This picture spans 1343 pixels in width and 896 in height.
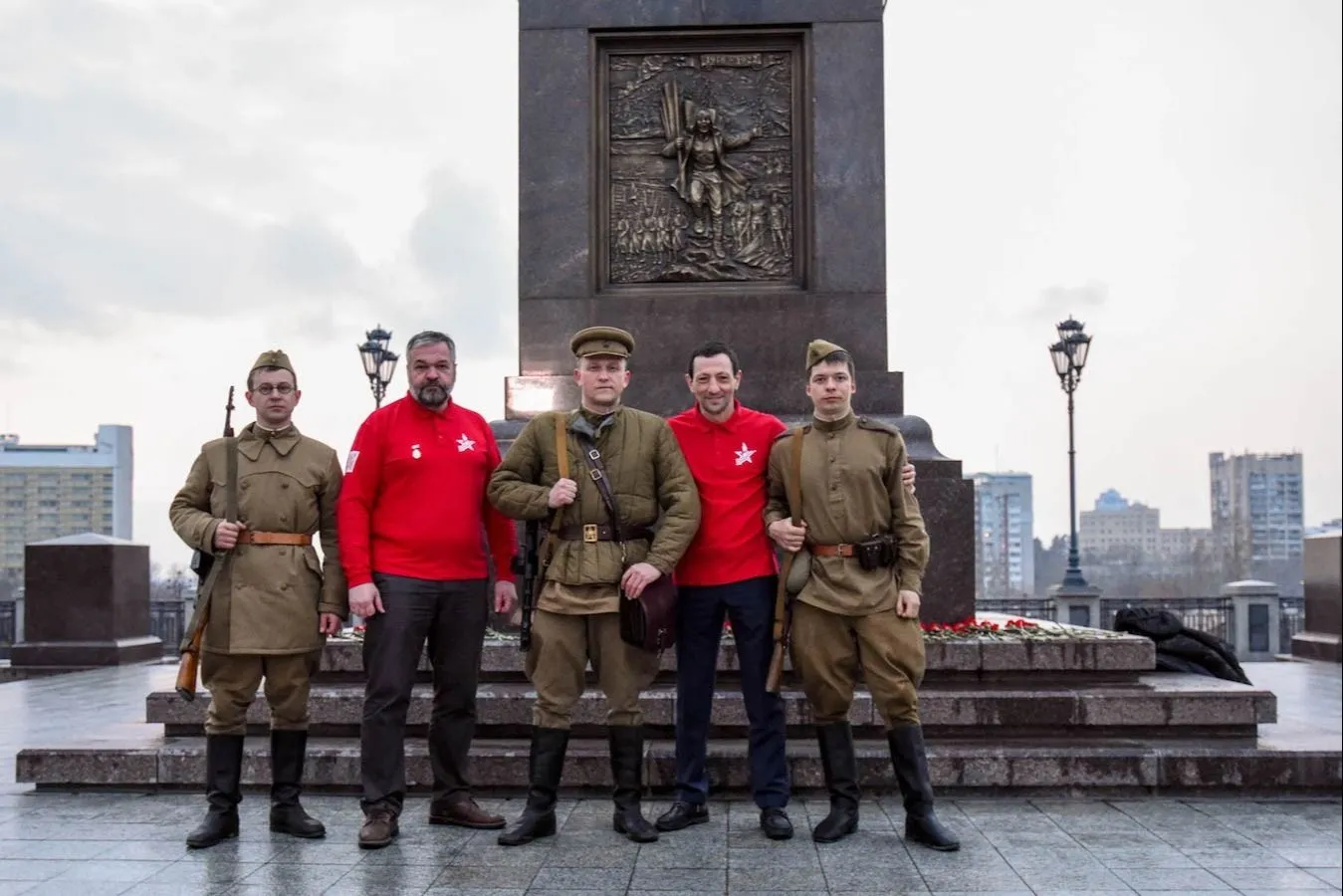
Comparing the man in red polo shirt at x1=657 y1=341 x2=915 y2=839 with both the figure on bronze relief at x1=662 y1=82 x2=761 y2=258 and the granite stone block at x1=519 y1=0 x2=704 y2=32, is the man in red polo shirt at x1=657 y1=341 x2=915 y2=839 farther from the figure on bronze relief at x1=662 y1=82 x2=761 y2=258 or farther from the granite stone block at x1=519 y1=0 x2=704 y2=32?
the granite stone block at x1=519 y1=0 x2=704 y2=32

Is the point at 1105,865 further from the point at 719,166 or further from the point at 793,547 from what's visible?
the point at 719,166

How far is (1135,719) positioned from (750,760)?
2.24m

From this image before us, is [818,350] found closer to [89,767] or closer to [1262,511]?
[89,767]

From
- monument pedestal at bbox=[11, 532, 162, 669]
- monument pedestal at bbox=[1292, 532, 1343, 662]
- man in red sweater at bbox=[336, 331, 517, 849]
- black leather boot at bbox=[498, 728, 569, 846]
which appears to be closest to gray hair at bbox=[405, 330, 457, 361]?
man in red sweater at bbox=[336, 331, 517, 849]

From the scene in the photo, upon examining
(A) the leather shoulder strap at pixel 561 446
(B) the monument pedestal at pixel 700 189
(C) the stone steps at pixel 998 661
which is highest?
(B) the monument pedestal at pixel 700 189

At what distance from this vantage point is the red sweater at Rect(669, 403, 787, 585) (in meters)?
5.43

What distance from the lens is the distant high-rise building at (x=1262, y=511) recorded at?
20.9 metres

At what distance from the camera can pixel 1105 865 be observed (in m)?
4.82

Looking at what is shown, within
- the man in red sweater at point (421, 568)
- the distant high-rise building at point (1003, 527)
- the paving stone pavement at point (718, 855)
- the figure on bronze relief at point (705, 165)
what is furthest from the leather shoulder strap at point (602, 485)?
the distant high-rise building at point (1003, 527)

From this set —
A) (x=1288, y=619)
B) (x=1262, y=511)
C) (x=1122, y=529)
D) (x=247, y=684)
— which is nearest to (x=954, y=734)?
(x=247, y=684)

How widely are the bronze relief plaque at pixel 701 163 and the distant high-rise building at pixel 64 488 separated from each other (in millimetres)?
14669

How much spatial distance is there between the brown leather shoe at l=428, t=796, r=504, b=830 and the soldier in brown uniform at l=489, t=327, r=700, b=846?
25 cm

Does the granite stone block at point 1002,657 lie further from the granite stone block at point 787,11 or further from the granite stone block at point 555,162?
the granite stone block at point 787,11

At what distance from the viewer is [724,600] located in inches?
213
